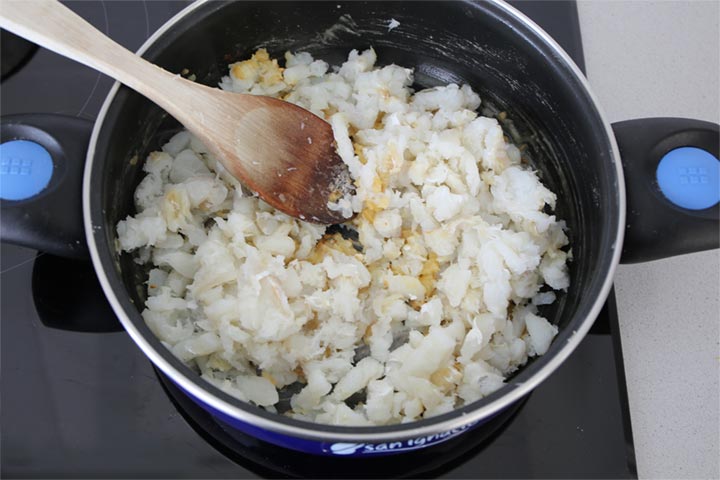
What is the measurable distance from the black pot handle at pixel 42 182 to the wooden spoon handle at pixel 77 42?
0.09 metres

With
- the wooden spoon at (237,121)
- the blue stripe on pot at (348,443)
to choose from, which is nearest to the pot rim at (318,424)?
the blue stripe on pot at (348,443)

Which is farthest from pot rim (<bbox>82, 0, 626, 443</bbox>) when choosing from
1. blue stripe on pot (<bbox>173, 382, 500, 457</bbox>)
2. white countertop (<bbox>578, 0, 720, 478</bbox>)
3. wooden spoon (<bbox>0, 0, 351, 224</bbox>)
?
white countertop (<bbox>578, 0, 720, 478</bbox>)

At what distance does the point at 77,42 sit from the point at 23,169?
0.59ft

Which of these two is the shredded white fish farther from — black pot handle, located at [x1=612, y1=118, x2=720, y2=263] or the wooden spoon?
black pot handle, located at [x1=612, y1=118, x2=720, y2=263]

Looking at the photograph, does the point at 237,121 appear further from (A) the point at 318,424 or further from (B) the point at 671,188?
(B) the point at 671,188

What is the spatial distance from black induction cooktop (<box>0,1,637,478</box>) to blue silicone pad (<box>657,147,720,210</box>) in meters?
0.24

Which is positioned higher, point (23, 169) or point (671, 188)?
point (23, 169)

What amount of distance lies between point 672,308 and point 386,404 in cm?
51

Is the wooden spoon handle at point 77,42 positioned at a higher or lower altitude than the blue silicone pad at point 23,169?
higher

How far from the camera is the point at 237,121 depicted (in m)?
1.03

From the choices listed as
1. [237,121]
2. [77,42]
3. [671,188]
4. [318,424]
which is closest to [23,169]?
[77,42]

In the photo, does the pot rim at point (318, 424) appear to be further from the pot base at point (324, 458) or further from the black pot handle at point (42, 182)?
the pot base at point (324, 458)

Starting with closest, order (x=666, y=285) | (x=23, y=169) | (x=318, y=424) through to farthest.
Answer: (x=318, y=424) → (x=23, y=169) → (x=666, y=285)

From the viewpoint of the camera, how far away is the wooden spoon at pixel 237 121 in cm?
93
